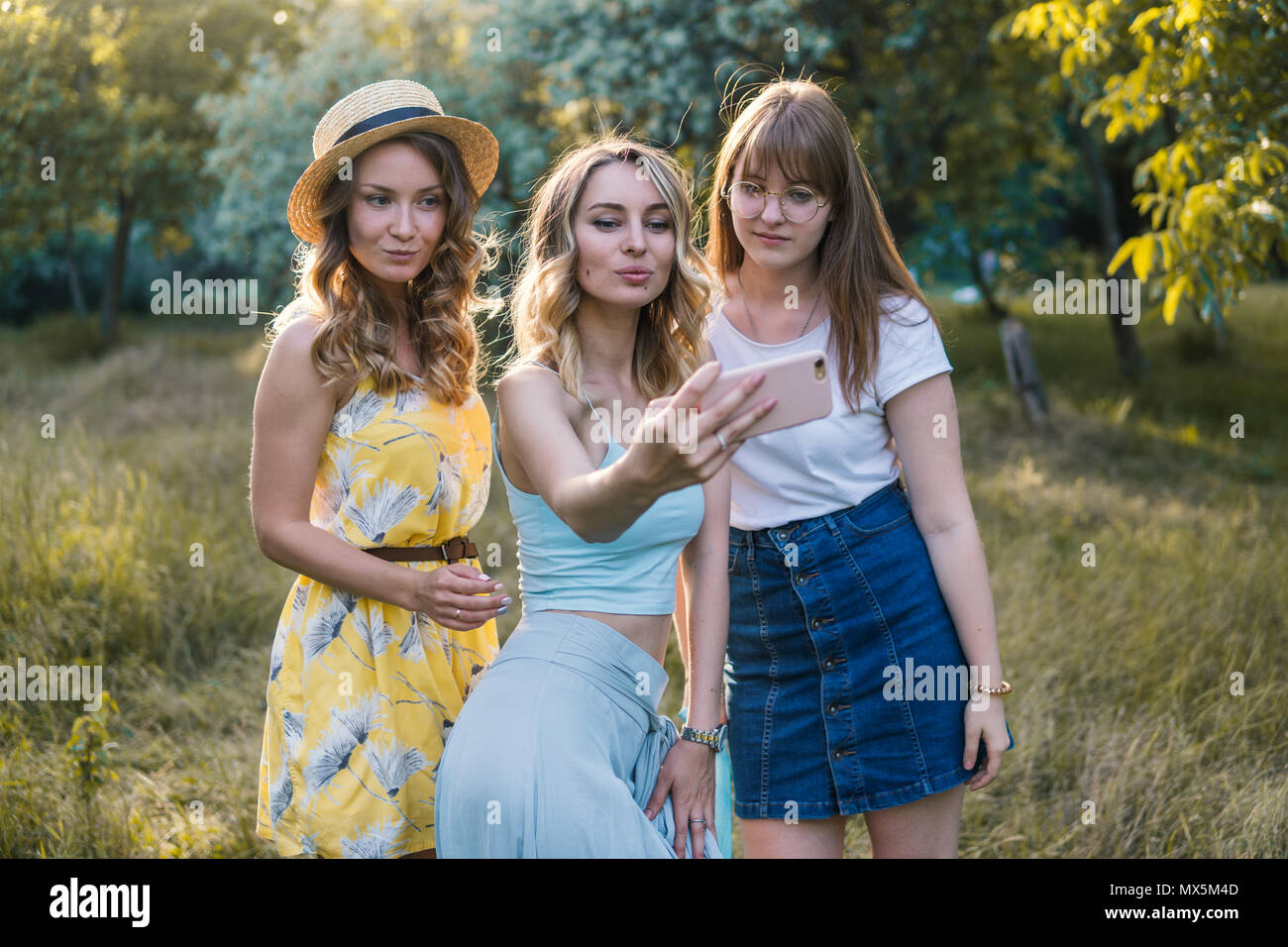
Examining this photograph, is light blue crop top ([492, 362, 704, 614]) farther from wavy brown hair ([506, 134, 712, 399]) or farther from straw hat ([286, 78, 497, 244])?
straw hat ([286, 78, 497, 244])

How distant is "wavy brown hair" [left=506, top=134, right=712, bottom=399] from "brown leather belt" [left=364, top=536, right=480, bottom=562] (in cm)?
46

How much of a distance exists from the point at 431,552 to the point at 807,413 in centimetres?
111

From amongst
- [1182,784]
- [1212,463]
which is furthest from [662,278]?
[1212,463]

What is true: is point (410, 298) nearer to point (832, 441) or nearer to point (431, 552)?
point (431, 552)

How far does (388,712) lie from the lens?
7.98 ft

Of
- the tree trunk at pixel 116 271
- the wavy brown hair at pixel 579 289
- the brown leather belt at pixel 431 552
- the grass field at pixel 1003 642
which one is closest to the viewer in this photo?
the wavy brown hair at pixel 579 289

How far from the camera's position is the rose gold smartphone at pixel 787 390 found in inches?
66.9

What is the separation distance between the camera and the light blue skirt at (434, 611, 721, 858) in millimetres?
2016

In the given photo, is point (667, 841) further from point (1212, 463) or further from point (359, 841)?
point (1212, 463)

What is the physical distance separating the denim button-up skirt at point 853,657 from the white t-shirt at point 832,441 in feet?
0.14

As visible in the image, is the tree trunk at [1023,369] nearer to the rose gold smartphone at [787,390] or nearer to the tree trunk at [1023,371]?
the tree trunk at [1023,371]

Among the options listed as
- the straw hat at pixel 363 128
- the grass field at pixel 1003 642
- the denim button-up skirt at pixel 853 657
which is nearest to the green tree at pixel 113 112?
the grass field at pixel 1003 642

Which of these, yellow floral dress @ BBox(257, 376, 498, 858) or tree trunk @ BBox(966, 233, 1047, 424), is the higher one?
tree trunk @ BBox(966, 233, 1047, 424)

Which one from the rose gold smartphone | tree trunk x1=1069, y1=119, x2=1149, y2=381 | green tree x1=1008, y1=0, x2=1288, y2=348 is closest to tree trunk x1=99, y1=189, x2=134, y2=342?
tree trunk x1=1069, y1=119, x2=1149, y2=381
